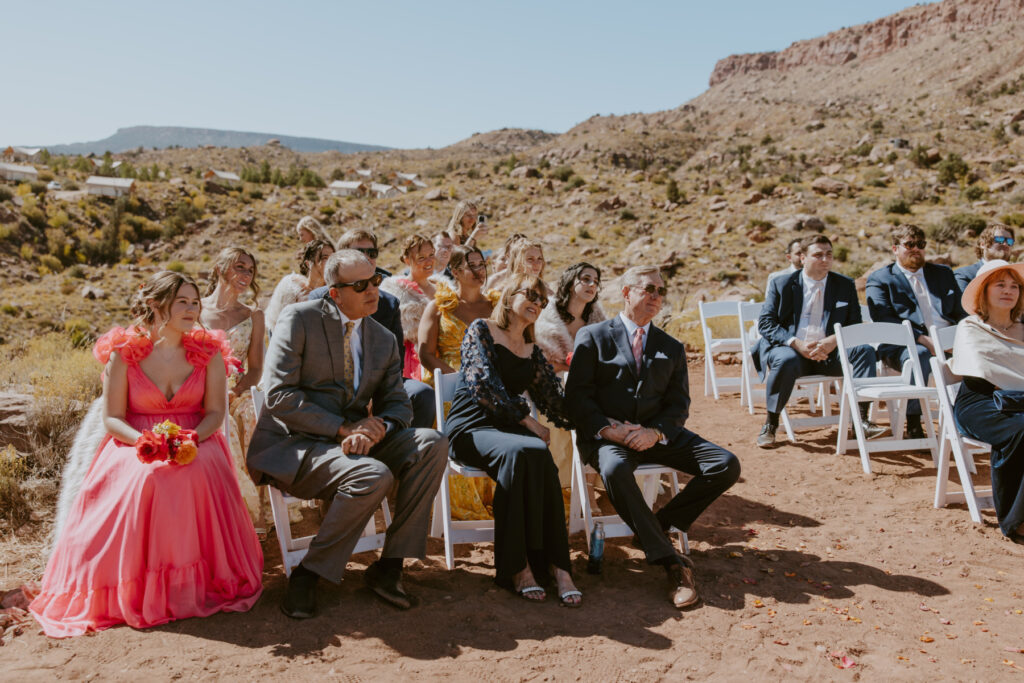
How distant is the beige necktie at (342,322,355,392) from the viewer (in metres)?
3.73

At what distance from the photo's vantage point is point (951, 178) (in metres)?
23.7

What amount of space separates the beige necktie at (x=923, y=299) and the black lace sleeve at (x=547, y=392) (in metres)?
4.06

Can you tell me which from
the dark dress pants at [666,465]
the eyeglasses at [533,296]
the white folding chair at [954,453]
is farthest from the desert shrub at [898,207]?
the eyeglasses at [533,296]

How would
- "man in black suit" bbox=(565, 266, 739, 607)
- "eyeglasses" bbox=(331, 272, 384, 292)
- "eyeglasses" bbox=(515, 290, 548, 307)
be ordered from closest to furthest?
"eyeglasses" bbox=(331, 272, 384, 292) → "man in black suit" bbox=(565, 266, 739, 607) → "eyeglasses" bbox=(515, 290, 548, 307)

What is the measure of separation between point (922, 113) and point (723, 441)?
42604mm

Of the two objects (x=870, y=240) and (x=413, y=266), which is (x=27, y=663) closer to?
(x=413, y=266)

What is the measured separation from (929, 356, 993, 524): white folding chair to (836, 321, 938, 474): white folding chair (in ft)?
1.95

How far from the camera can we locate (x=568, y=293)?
16.7 feet

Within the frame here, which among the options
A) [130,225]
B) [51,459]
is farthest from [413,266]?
[130,225]

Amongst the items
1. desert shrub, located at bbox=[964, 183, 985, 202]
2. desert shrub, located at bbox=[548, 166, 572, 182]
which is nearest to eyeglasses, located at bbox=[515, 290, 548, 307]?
desert shrub, located at bbox=[964, 183, 985, 202]

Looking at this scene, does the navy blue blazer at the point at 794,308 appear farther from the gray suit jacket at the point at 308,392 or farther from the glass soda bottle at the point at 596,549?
the gray suit jacket at the point at 308,392

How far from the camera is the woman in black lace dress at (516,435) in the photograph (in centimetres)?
354

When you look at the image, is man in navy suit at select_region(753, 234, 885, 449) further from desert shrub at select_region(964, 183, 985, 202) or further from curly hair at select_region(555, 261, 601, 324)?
desert shrub at select_region(964, 183, 985, 202)

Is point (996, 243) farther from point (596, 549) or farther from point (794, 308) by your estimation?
point (596, 549)
